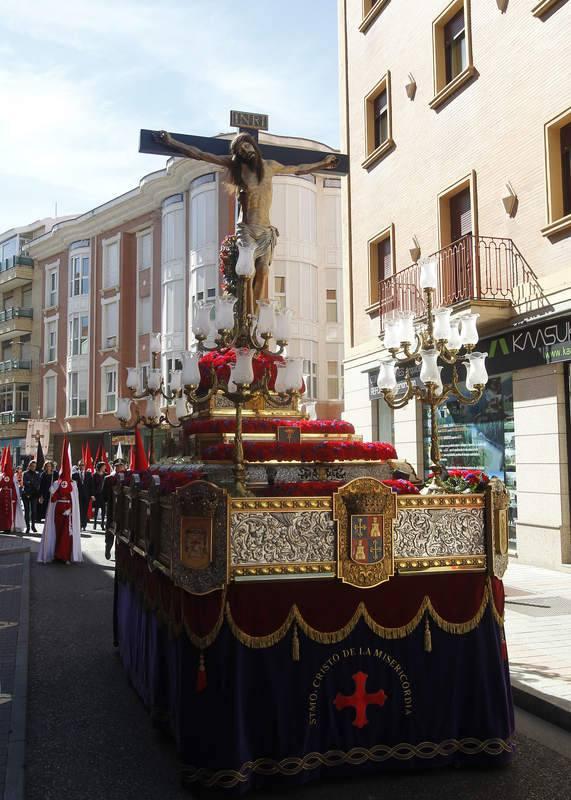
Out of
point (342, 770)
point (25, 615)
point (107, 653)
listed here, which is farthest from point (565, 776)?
point (25, 615)

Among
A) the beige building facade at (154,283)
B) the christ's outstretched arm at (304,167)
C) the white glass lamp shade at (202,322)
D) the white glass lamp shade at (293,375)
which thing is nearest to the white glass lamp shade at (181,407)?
the white glass lamp shade at (202,322)

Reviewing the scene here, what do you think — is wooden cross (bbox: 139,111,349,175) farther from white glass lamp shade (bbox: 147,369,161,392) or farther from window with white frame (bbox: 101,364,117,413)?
window with white frame (bbox: 101,364,117,413)

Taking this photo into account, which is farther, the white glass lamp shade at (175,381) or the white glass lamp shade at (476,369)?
the white glass lamp shade at (175,381)

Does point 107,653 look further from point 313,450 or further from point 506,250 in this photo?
point 506,250

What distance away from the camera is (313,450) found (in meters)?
5.42

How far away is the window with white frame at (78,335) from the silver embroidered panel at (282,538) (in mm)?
38888

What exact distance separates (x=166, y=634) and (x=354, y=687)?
1.35 meters

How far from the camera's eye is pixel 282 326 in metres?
6.45

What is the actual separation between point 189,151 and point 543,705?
582 centimetres

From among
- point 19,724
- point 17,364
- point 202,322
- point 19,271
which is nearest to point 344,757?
point 19,724

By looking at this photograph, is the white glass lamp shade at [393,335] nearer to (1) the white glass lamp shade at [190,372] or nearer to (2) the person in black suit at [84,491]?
(1) the white glass lamp shade at [190,372]

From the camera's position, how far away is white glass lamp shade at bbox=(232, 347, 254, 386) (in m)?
5.08

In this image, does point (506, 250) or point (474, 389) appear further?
point (506, 250)

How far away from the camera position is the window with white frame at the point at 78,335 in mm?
41781
